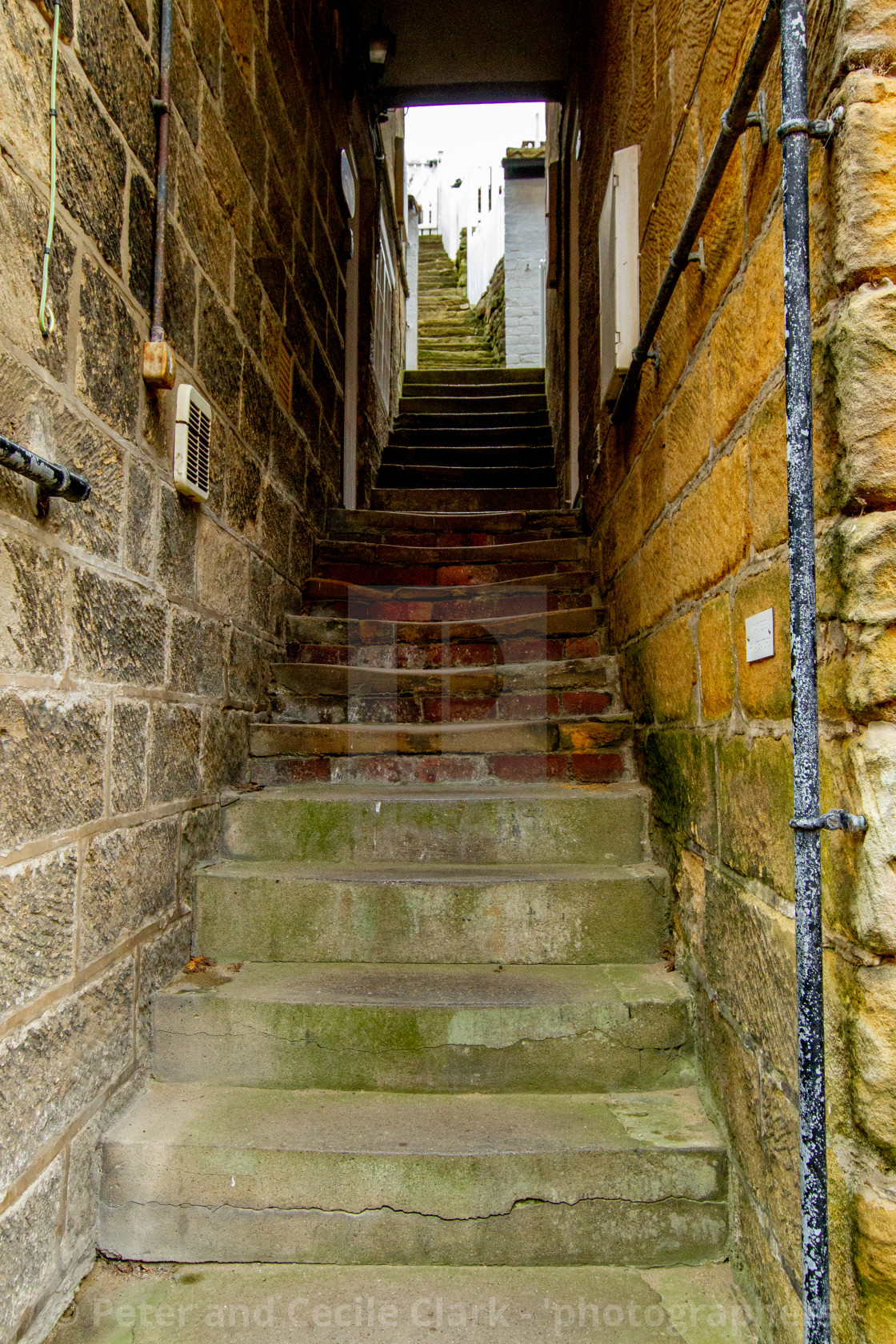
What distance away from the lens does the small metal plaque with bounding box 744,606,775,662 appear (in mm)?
1233

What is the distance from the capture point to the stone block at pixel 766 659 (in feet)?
3.91

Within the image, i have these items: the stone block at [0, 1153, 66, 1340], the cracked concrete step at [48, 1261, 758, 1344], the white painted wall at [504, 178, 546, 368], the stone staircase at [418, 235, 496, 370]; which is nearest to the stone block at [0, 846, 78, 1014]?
the stone block at [0, 1153, 66, 1340]

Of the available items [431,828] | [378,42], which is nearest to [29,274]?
[431,828]

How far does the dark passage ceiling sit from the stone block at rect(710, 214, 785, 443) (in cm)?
470

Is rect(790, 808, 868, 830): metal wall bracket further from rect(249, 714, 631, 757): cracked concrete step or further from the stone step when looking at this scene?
rect(249, 714, 631, 757): cracked concrete step

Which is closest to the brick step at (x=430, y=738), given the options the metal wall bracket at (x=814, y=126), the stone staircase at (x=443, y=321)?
the metal wall bracket at (x=814, y=126)

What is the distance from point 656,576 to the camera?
2.13 m

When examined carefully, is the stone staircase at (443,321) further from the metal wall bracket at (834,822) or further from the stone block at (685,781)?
the metal wall bracket at (834,822)

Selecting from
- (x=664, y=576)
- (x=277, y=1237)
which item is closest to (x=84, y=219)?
(x=664, y=576)

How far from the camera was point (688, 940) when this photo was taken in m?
1.75

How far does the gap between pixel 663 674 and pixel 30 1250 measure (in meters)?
1.72

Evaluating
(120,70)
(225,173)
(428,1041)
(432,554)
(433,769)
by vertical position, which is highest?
(225,173)

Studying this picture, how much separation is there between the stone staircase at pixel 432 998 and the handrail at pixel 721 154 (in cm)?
120

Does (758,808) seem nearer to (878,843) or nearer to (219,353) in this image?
(878,843)
